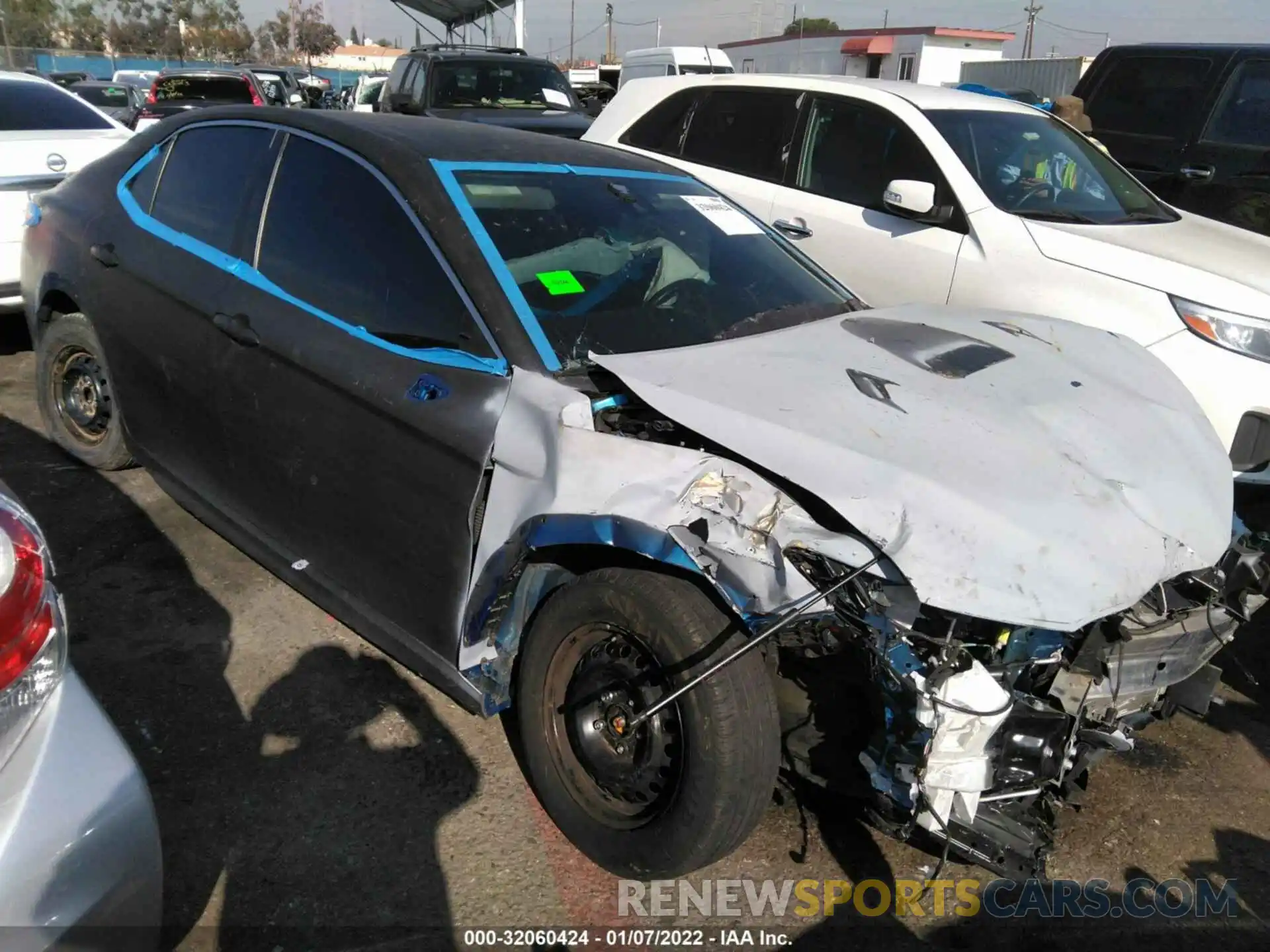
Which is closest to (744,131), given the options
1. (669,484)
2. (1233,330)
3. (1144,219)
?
(1144,219)

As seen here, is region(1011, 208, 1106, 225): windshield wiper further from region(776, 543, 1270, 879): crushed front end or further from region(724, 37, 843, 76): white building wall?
region(724, 37, 843, 76): white building wall

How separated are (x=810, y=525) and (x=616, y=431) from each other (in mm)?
579

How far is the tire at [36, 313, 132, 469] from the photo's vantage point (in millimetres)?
4031

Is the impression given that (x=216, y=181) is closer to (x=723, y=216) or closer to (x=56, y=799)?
(x=723, y=216)

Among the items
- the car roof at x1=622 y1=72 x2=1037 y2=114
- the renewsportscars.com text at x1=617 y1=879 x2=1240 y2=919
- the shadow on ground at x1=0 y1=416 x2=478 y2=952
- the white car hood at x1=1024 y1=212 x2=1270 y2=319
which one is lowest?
the renewsportscars.com text at x1=617 y1=879 x2=1240 y2=919

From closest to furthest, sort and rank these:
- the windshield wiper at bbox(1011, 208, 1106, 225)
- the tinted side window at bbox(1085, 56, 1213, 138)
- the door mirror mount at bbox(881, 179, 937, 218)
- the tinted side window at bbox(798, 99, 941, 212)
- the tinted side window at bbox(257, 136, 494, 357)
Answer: the tinted side window at bbox(257, 136, 494, 357) → the door mirror mount at bbox(881, 179, 937, 218) → the windshield wiper at bbox(1011, 208, 1106, 225) → the tinted side window at bbox(798, 99, 941, 212) → the tinted side window at bbox(1085, 56, 1213, 138)

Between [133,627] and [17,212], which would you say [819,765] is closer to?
[133,627]

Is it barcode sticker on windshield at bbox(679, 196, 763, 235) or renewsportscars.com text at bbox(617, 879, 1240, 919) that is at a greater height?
barcode sticker on windshield at bbox(679, 196, 763, 235)

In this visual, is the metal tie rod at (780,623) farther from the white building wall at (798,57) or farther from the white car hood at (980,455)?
the white building wall at (798,57)

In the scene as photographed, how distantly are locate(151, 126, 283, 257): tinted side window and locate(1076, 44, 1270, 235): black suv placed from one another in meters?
6.31

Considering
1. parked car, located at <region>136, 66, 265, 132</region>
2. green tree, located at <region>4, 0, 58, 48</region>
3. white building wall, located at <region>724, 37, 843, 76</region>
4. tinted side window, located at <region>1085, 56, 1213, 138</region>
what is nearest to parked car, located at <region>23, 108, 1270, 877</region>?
tinted side window, located at <region>1085, 56, 1213, 138</region>

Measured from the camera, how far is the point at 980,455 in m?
2.27

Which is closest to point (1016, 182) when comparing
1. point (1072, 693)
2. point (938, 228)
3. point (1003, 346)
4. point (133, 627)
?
point (938, 228)

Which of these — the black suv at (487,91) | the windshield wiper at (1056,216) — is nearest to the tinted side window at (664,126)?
the windshield wiper at (1056,216)
